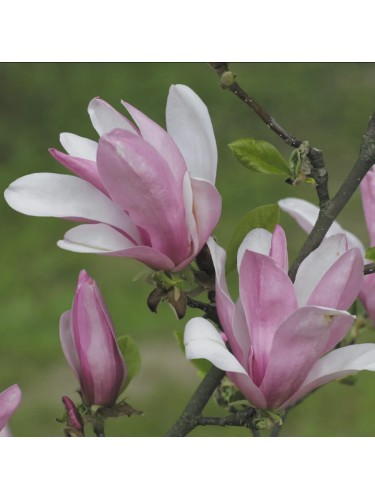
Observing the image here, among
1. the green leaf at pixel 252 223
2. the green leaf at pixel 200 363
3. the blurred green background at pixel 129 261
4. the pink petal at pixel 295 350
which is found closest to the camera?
the pink petal at pixel 295 350

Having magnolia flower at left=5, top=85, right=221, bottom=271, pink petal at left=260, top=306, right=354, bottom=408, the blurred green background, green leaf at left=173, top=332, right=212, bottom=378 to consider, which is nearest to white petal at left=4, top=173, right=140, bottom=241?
magnolia flower at left=5, top=85, right=221, bottom=271

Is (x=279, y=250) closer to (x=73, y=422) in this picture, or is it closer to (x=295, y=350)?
(x=295, y=350)

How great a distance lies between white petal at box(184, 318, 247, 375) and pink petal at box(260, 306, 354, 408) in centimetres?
2

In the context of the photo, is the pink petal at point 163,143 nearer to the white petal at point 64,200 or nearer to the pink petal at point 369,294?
the white petal at point 64,200

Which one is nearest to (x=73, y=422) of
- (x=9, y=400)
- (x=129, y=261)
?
(x=9, y=400)

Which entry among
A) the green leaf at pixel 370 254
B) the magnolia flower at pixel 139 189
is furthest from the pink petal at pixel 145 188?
the green leaf at pixel 370 254

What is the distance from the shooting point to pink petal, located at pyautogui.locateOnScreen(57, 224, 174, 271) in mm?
457

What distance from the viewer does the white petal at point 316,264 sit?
0.45 metres

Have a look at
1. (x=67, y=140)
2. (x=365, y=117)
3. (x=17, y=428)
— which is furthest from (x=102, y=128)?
(x=365, y=117)

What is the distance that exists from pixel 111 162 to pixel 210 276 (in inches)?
4.2

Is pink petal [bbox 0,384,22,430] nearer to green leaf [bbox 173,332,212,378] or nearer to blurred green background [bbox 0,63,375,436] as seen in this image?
green leaf [bbox 173,332,212,378]

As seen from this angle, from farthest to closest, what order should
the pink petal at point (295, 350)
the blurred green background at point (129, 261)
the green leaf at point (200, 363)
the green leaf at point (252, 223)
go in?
the blurred green background at point (129, 261) < the green leaf at point (200, 363) < the green leaf at point (252, 223) < the pink petal at point (295, 350)

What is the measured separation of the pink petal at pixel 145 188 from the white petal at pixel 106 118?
1.6 inches

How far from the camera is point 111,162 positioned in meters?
0.42
